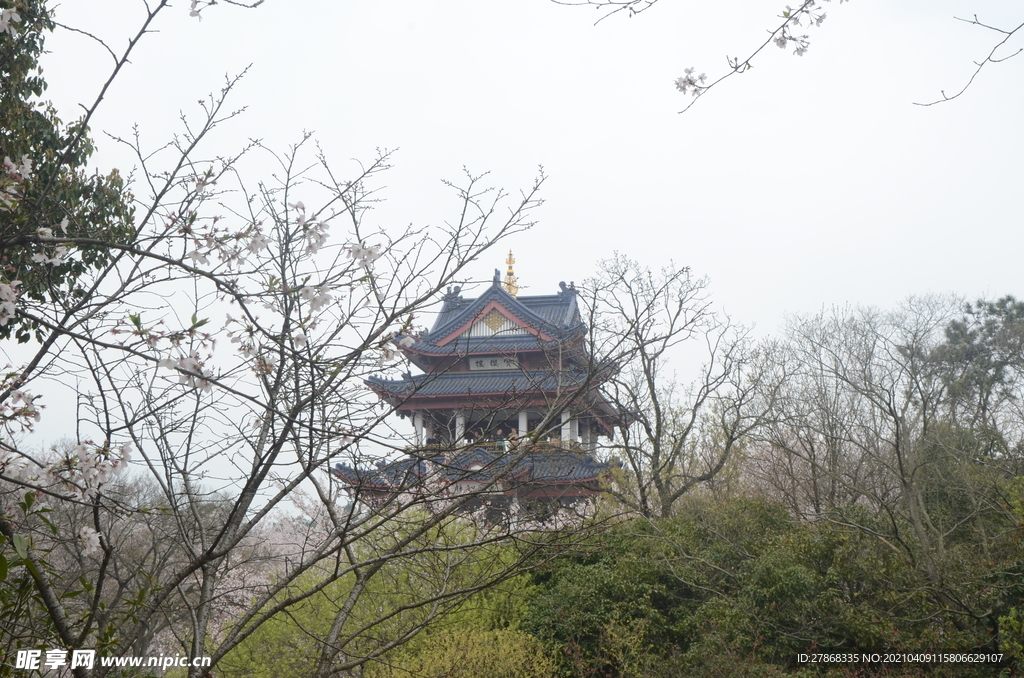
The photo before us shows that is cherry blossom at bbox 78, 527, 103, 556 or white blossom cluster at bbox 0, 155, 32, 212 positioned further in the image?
cherry blossom at bbox 78, 527, 103, 556

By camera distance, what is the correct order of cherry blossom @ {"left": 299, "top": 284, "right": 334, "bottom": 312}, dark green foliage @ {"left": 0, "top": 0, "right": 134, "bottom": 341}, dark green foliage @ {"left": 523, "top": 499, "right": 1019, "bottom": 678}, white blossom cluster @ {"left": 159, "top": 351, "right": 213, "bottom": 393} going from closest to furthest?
white blossom cluster @ {"left": 159, "top": 351, "right": 213, "bottom": 393} → cherry blossom @ {"left": 299, "top": 284, "right": 334, "bottom": 312} → dark green foliage @ {"left": 0, "top": 0, "right": 134, "bottom": 341} → dark green foliage @ {"left": 523, "top": 499, "right": 1019, "bottom": 678}

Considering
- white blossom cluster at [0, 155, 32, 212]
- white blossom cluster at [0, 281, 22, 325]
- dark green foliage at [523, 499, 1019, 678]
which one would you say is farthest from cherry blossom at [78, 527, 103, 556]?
dark green foliage at [523, 499, 1019, 678]

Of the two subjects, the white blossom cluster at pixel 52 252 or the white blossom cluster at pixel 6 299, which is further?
the white blossom cluster at pixel 52 252

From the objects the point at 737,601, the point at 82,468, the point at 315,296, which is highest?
the point at 315,296

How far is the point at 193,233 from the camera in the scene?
9.41ft

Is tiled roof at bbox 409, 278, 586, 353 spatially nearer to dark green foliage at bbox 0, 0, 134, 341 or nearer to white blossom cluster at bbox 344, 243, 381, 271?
dark green foliage at bbox 0, 0, 134, 341

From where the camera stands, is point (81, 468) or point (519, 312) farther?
point (519, 312)

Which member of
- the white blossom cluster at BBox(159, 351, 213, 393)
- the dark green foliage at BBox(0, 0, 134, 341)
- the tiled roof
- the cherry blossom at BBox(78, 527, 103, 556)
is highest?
the tiled roof

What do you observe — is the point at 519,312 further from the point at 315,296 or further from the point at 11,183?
the point at 11,183

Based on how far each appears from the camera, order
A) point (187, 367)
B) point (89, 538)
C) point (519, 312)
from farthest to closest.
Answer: point (519, 312)
point (89, 538)
point (187, 367)

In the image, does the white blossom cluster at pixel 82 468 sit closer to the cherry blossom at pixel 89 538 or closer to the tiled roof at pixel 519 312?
the cherry blossom at pixel 89 538

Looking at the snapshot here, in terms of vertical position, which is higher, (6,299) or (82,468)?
(6,299)

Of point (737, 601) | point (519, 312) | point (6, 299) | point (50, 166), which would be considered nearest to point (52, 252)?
point (6, 299)

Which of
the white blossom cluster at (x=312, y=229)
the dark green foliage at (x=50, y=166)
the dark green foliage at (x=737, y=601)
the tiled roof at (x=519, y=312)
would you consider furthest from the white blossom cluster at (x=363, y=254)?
the tiled roof at (x=519, y=312)
